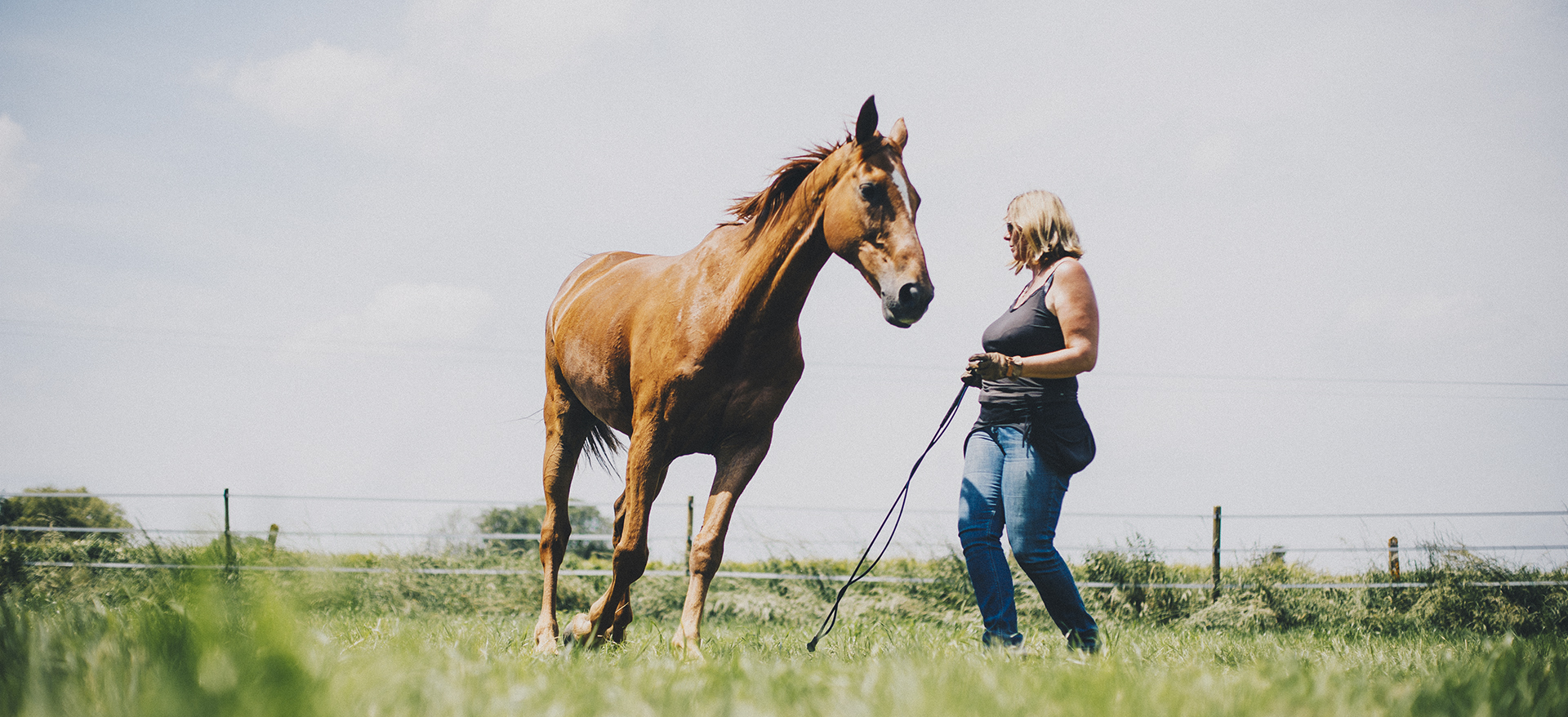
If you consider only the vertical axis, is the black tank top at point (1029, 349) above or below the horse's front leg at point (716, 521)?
above

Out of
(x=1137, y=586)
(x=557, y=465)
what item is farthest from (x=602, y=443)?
(x=1137, y=586)

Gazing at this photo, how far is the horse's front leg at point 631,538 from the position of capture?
351cm

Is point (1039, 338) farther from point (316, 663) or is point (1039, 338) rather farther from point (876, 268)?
point (316, 663)

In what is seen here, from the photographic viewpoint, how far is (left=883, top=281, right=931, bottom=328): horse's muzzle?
2990 millimetres

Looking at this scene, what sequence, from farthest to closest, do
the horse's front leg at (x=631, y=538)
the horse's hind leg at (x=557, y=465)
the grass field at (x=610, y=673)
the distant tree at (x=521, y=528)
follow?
the distant tree at (x=521, y=528) → the horse's hind leg at (x=557, y=465) → the horse's front leg at (x=631, y=538) → the grass field at (x=610, y=673)

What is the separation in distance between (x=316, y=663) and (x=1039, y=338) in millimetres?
2621

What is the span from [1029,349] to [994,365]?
1.02 feet

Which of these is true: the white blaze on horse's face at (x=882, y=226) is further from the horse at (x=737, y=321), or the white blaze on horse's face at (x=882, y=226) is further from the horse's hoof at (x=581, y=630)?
the horse's hoof at (x=581, y=630)

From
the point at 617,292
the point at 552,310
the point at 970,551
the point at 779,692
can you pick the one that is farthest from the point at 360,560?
the point at 779,692

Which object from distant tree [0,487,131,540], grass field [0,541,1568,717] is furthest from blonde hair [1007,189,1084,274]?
distant tree [0,487,131,540]

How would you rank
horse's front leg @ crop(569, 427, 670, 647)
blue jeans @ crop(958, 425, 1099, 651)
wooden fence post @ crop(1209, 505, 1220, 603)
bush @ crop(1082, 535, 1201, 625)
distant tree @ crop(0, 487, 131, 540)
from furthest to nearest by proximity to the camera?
1. distant tree @ crop(0, 487, 131, 540)
2. wooden fence post @ crop(1209, 505, 1220, 603)
3. bush @ crop(1082, 535, 1201, 625)
4. horse's front leg @ crop(569, 427, 670, 647)
5. blue jeans @ crop(958, 425, 1099, 651)

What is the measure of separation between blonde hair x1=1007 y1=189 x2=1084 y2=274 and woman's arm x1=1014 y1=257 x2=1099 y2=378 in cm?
15

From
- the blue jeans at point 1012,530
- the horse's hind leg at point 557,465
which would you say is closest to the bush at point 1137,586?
the blue jeans at point 1012,530

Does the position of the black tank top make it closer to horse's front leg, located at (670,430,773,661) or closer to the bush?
horse's front leg, located at (670,430,773,661)
